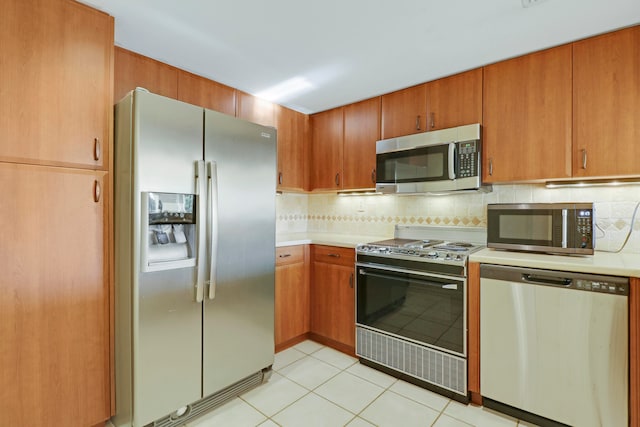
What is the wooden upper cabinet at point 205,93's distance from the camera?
7.62 ft

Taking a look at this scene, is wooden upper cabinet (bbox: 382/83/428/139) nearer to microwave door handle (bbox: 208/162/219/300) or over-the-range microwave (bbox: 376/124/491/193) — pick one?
over-the-range microwave (bbox: 376/124/491/193)

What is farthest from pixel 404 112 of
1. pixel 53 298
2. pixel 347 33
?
pixel 53 298

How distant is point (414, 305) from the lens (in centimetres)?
221

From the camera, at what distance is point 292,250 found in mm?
2779

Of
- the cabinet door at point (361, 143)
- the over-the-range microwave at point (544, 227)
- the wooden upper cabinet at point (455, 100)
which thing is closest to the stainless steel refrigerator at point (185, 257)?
the cabinet door at point (361, 143)

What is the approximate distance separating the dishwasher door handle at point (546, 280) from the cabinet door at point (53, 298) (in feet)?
7.83

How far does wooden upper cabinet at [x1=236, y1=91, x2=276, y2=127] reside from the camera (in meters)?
2.70

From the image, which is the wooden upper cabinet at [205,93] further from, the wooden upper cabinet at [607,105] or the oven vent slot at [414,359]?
the wooden upper cabinet at [607,105]

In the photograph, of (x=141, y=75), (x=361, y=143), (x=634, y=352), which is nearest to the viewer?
(x=634, y=352)

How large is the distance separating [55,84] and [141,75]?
2.12 ft

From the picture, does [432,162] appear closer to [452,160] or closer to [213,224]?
[452,160]

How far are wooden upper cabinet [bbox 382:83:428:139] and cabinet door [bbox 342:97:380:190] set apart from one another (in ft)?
0.30

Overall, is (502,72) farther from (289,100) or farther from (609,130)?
(289,100)

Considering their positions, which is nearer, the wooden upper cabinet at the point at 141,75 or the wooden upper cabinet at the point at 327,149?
the wooden upper cabinet at the point at 141,75
